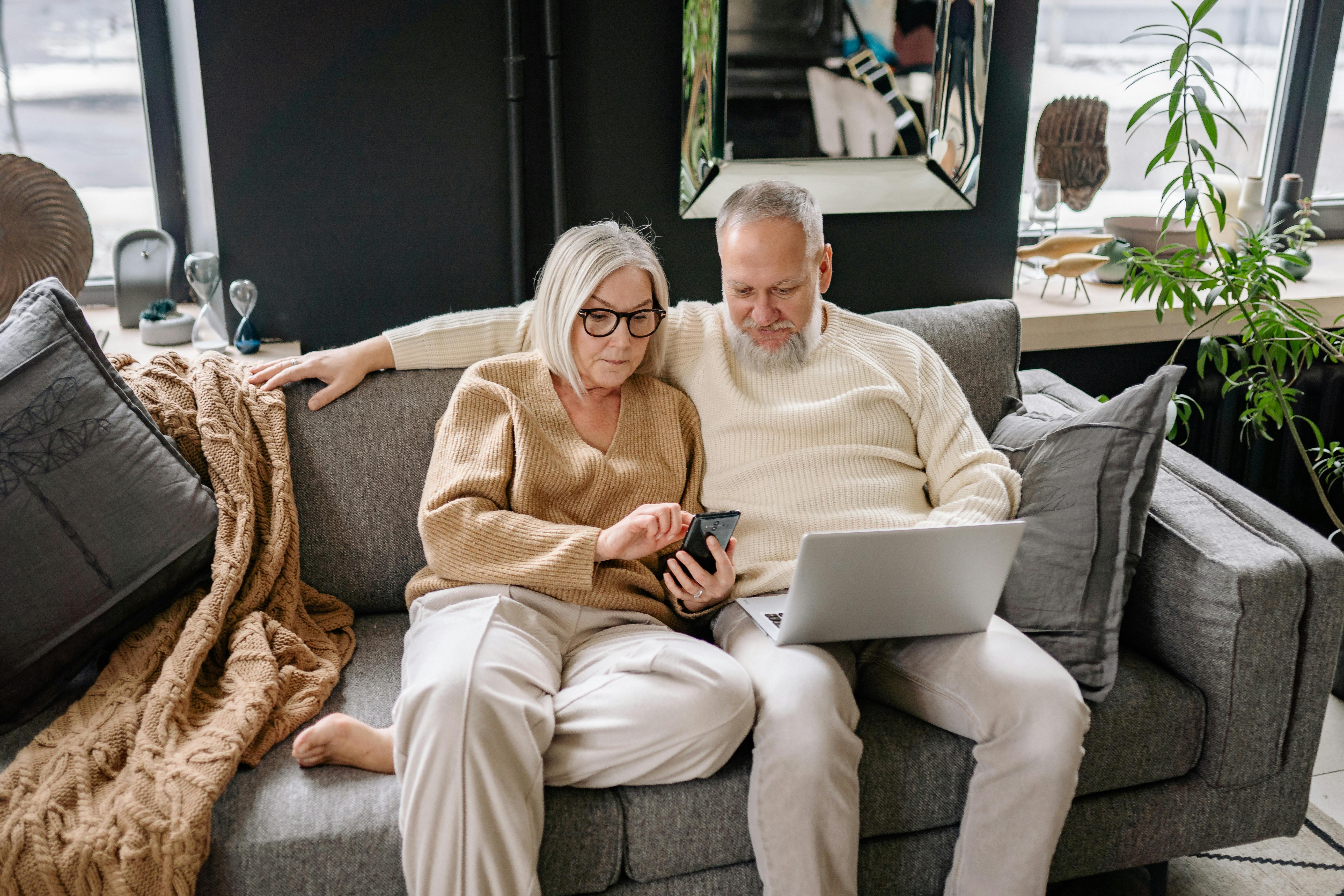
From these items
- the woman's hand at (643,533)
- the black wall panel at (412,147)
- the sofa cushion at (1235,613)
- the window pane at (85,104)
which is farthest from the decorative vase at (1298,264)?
the window pane at (85,104)

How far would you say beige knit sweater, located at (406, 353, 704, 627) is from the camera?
5.33ft

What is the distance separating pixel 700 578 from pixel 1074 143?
7.25 ft

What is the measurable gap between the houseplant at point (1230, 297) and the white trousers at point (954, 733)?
104cm

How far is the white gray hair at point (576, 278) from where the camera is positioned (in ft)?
5.72

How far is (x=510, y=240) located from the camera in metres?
2.47

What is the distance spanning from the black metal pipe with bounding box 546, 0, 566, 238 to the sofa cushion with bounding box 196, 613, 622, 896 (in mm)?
1387

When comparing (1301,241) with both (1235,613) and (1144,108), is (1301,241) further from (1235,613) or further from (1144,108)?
(1235,613)

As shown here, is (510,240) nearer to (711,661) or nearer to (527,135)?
(527,135)

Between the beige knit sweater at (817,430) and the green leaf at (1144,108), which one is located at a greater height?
the green leaf at (1144,108)

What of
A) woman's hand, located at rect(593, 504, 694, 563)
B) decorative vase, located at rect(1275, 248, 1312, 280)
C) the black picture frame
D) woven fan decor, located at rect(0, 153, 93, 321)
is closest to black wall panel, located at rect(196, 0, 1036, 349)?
woven fan decor, located at rect(0, 153, 93, 321)

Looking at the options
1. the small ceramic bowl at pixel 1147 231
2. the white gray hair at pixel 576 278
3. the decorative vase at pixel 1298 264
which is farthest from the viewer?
the small ceramic bowl at pixel 1147 231

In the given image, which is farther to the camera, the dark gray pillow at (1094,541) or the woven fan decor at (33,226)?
the woven fan decor at (33,226)

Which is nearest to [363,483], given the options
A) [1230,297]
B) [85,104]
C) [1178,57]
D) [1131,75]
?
[85,104]

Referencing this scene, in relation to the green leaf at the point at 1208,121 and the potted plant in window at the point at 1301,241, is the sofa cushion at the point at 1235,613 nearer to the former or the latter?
the green leaf at the point at 1208,121
